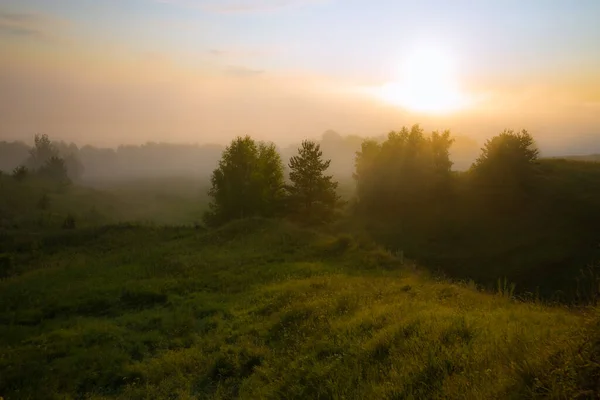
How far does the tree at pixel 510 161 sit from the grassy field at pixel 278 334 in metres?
33.2

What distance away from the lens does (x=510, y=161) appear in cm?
4994

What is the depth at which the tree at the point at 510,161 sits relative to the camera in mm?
49344

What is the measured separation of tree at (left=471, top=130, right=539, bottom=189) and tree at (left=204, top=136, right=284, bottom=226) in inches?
1112

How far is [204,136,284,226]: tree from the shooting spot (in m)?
50.9

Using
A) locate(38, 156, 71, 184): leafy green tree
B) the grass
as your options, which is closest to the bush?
the grass

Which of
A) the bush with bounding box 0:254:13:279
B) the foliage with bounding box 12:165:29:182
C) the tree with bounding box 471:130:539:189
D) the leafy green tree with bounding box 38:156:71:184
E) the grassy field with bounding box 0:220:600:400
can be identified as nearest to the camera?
the grassy field with bounding box 0:220:600:400

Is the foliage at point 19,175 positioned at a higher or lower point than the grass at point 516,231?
higher

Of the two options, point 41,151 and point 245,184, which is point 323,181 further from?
point 41,151

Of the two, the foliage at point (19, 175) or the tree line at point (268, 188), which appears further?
the foliage at point (19, 175)

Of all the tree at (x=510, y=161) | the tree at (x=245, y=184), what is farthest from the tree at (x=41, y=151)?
the tree at (x=510, y=161)

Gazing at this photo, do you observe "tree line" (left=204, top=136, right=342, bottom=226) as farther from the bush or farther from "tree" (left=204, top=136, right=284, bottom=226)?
the bush

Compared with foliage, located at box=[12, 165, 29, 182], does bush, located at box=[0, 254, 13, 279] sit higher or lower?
lower

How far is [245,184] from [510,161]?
3451 cm

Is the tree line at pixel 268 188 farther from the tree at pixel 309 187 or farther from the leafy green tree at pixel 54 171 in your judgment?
the leafy green tree at pixel 54 171
